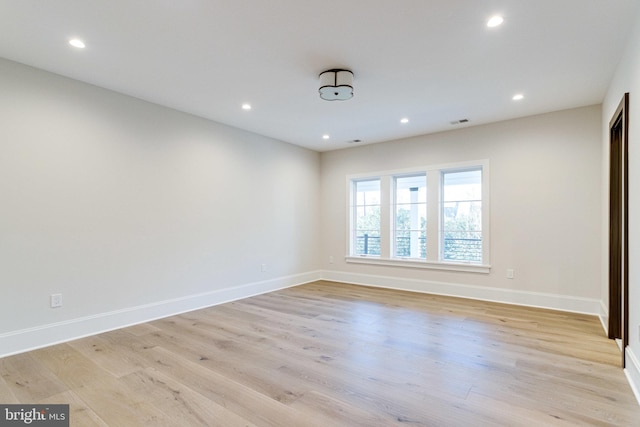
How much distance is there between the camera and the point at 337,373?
2.53 m

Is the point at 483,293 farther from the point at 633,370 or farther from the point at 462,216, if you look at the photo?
the point at 633,370

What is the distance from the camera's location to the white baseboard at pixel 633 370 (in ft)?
7.16

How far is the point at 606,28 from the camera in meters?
2.46

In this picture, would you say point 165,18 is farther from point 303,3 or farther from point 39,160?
point 39,160

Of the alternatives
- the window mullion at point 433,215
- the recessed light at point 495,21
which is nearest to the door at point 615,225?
the recessed light at point 495,21

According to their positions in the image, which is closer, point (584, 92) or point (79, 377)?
point (79, 377)

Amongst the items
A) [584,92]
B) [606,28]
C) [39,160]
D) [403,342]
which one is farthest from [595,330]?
[39,160]

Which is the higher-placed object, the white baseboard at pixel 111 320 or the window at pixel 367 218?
the window at pixel 367 218

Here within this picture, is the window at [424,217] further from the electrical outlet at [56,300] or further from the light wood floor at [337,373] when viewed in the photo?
the electrical outlet at [56,300]

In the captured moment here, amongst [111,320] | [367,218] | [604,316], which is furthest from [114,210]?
[604,316]

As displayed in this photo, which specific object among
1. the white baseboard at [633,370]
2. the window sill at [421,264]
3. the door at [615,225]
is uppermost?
the door at [615,225]

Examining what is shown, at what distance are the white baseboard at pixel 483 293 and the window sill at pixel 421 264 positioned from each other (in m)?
0.24

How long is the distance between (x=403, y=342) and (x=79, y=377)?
2714 millimetres

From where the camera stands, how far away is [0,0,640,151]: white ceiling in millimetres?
2275
